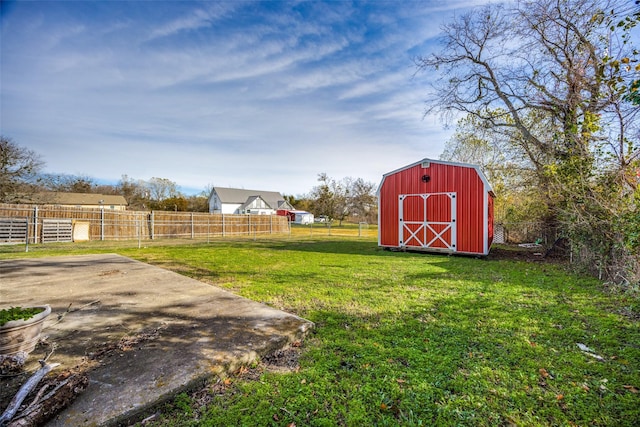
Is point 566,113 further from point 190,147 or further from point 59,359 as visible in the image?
point 190,147

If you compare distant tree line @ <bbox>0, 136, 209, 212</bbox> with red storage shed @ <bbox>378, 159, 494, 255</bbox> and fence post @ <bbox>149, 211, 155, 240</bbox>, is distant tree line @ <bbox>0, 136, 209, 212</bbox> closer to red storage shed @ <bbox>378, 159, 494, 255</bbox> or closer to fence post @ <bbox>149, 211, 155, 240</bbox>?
fence post @ <bbox>149, 211, 155, 240</bbox>

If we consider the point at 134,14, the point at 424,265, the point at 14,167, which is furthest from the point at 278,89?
the point at 14,167

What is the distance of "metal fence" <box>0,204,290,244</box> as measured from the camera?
40.7 feet

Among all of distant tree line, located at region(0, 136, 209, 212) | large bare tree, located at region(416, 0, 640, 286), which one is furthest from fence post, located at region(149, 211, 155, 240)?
large bare tree, located at region(416, 0, 640, 286)

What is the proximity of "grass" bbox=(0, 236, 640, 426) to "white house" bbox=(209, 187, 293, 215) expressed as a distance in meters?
34.5

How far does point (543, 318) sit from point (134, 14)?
8.92 meters

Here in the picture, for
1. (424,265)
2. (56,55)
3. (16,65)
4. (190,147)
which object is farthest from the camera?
(190,147)

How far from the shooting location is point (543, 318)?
10.9 feet

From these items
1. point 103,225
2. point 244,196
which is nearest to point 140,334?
point 103,225

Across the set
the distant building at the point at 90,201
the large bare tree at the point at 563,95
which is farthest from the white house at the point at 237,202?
the large bare tree at the point at 563,95

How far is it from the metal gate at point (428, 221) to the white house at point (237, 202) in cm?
2995

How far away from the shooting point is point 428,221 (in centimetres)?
967

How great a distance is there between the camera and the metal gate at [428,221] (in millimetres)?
9258

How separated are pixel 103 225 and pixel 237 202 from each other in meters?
24.0
